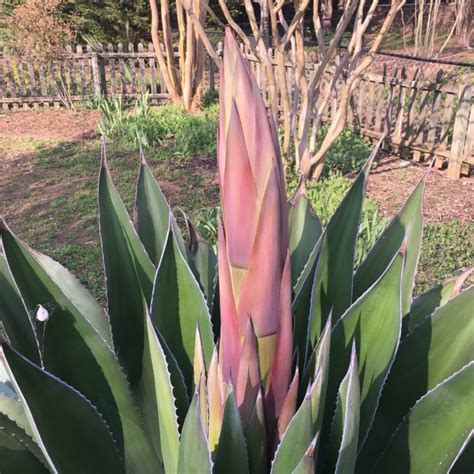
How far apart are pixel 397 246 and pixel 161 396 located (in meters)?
0.59

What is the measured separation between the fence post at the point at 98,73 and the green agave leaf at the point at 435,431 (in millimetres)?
9389

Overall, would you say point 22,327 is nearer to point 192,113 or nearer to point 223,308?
point 223,308

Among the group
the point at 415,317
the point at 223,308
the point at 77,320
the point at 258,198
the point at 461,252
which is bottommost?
the point at 461,252

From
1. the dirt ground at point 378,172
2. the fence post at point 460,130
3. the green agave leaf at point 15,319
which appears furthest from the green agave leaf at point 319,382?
the fence post at point 460,130

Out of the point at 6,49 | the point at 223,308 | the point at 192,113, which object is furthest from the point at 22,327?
the point at 6,49

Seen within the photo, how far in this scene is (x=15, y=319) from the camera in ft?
3.53

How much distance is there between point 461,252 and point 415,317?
311 centimetres

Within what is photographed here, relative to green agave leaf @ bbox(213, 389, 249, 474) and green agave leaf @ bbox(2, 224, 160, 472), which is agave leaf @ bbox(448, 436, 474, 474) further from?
green agave leaf @ bbox(2, 224, 160, 472)

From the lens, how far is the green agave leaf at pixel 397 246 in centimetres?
117

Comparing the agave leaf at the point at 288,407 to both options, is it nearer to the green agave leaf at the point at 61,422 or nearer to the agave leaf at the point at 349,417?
the agave leaf at the point at 349,417

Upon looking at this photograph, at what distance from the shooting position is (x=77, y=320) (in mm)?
980

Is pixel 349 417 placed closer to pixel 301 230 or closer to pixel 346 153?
pixel 301 230

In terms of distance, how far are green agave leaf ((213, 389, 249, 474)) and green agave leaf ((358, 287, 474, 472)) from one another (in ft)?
1.19

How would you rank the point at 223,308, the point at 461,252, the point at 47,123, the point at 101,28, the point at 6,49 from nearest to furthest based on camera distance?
the point at 223,308
the point at 461,252
the point at 47,123
the point at 6,49
the point at 101,28
